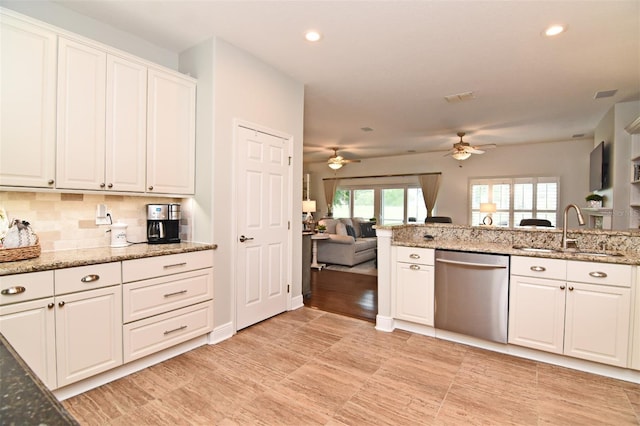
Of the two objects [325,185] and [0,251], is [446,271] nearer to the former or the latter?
[0,251]

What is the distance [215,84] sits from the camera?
282 cm

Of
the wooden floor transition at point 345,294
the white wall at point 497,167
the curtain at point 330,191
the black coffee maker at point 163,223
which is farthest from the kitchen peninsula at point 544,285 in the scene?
the curtain at point 330,191

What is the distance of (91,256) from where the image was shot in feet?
7.11

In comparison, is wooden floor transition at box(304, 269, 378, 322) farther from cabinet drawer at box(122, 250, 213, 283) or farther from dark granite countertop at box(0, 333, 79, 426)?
dark granite countertop at box(0, 333, 79, 426)

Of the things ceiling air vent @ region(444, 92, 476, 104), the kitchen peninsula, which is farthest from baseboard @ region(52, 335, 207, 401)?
ceiling air vent @ region(444, 92, 476, 104)

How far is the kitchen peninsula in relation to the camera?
7.62 ft

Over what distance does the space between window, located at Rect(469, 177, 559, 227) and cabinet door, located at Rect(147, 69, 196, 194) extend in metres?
7.03

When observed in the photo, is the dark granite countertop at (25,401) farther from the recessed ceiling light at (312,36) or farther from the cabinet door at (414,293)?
the cabinet door at (414,293)

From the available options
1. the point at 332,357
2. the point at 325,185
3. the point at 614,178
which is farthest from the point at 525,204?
the point at 332,357

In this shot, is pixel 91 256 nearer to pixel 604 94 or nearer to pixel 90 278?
pixel 90 278

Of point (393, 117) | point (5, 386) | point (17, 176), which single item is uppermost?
point (393, 117)

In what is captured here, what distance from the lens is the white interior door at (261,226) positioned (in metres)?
3.10

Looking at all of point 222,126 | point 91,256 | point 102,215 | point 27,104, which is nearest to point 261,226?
point 222,126

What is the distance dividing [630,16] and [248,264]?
385 centimetres
